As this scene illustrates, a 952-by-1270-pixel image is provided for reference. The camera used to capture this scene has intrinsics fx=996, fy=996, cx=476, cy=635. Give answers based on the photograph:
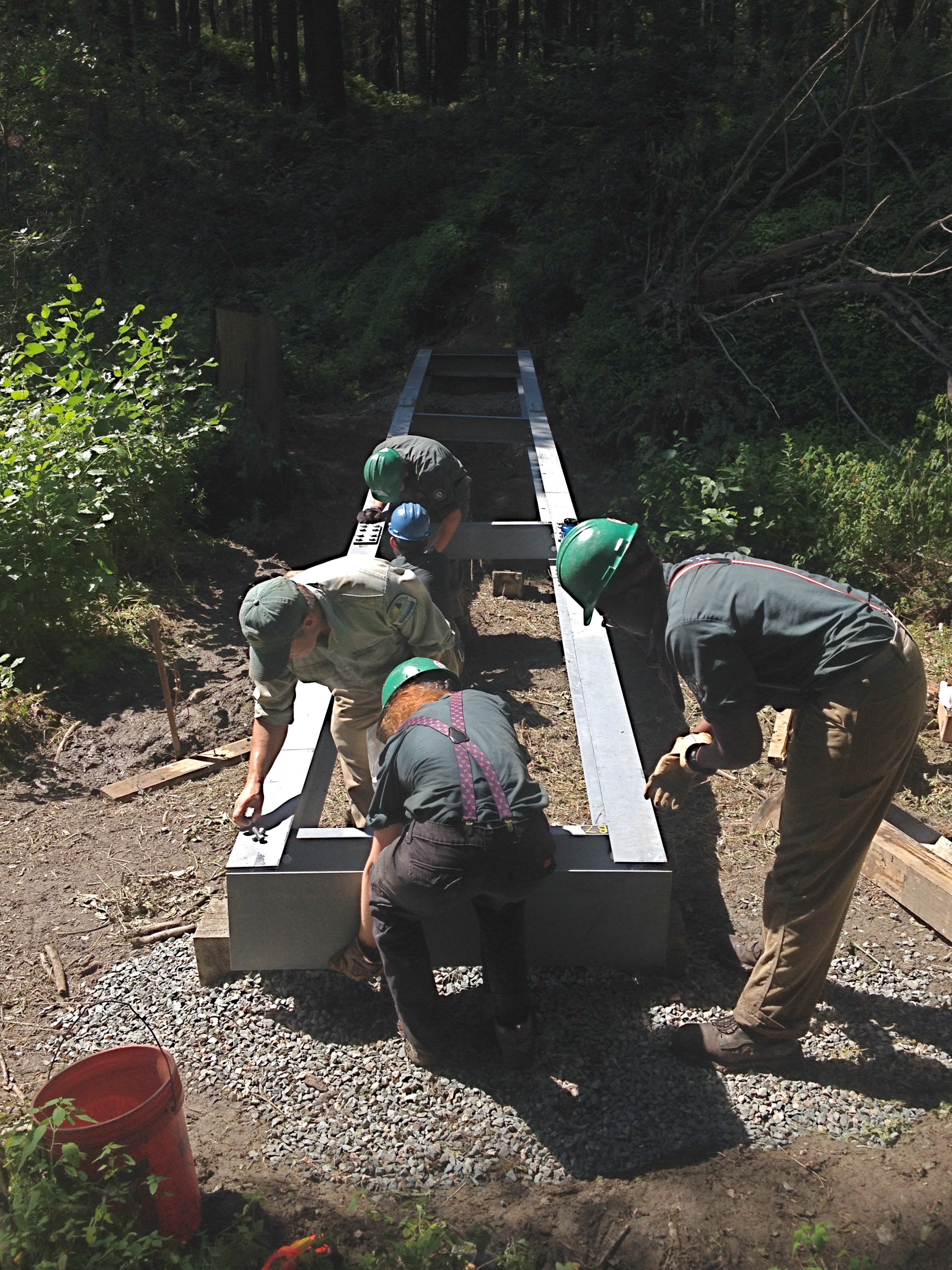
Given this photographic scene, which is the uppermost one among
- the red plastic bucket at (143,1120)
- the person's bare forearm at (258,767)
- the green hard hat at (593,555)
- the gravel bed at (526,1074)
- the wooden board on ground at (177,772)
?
the green hard hat at (593,555)

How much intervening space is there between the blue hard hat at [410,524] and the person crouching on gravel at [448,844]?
206 centimetres

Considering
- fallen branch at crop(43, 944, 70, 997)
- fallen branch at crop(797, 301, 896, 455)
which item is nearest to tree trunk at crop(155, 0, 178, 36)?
fallen branch at crop(797, 301, 896, 455)

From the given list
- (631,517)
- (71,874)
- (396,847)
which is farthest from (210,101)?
(396,847)

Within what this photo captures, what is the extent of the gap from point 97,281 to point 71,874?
11612mm

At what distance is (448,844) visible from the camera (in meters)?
2.71

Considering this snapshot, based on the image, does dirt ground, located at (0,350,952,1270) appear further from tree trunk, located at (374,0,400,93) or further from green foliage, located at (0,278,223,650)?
tree trunk, located at (374,0,400,93)

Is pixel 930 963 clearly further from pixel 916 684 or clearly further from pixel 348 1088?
pixel 348 1088

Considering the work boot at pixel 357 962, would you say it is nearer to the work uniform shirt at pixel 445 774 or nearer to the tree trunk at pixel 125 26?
the work uniform shirt at pixel 445 774

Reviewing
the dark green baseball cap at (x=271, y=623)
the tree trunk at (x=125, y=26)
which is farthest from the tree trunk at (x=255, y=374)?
the tree trunk at (x=125, y=26)

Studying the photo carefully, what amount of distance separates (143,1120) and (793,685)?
2036 millimetres

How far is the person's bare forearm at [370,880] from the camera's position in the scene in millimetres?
3084

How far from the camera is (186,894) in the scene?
13.6 feet

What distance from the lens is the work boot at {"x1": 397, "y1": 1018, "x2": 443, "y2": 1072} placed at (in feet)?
10.2

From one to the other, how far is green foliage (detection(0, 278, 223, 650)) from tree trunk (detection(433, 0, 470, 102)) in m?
15.3
